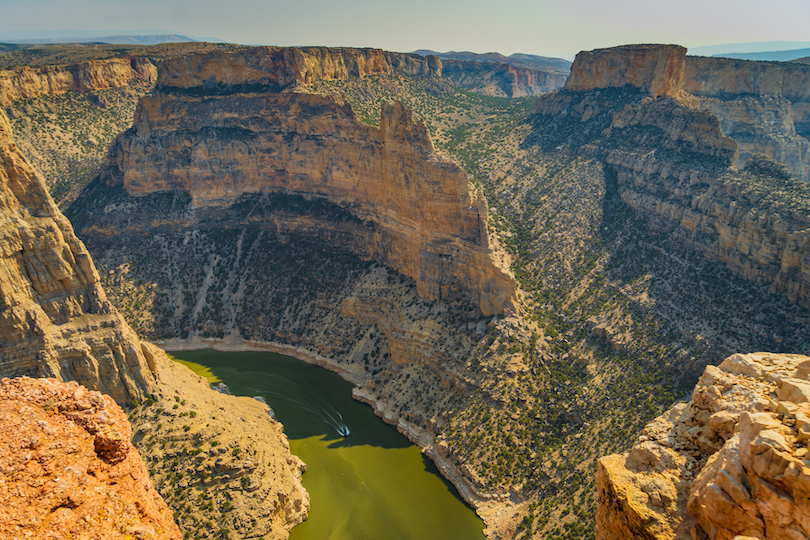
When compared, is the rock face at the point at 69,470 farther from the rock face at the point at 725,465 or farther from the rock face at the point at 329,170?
the rock face at the point at 329,170

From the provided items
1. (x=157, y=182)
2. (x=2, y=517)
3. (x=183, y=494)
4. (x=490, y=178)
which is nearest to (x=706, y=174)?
(x=490, y=178)

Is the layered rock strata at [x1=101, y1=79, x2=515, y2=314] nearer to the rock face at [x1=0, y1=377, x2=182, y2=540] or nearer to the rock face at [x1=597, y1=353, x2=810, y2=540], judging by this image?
the rock face at [x1=597, y1=353, x2=810, y2=540]

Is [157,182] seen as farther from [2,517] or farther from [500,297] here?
[2,517]

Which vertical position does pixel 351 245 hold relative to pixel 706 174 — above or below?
below

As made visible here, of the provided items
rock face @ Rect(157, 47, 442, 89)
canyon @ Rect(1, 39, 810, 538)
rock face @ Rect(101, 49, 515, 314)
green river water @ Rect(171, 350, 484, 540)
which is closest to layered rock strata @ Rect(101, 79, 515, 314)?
rock face @ Rect(101, 49, 515, 314)

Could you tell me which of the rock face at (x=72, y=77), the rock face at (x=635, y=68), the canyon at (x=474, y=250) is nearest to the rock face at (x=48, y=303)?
the canyon at (x=474, y=250)
